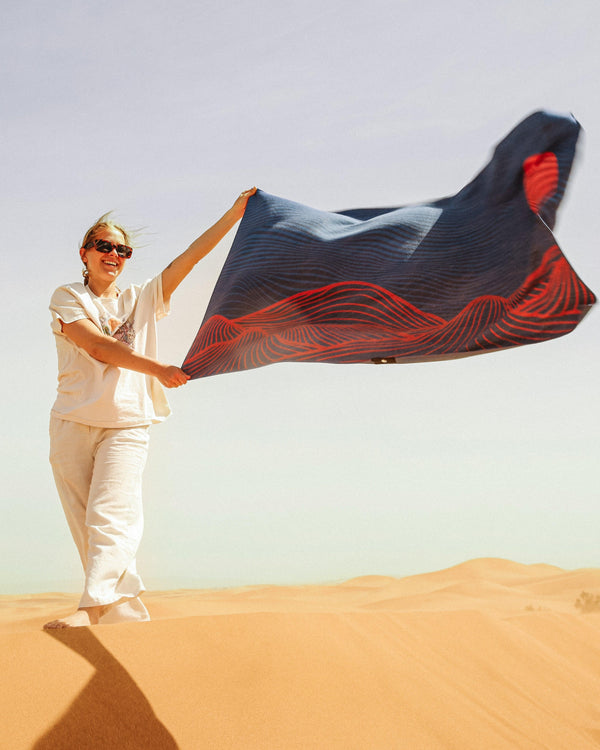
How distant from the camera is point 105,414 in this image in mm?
3695

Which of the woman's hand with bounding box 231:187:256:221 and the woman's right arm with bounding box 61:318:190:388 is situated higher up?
the woman's hand with bounding box 231:187:256:221

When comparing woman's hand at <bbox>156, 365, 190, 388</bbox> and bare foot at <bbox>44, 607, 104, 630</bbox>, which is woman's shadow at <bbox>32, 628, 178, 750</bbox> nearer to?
bare foot at <bbox>44, 607, 104, 630</bbox>

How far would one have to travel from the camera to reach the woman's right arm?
12.0 ft

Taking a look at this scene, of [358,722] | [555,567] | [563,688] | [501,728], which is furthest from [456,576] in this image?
[358,722]

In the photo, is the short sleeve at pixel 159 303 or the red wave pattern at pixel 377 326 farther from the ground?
the short sleeve at pixel 159 303

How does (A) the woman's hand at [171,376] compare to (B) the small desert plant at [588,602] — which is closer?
(A) the woman's hand at [171,376]

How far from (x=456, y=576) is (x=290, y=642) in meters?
7.05

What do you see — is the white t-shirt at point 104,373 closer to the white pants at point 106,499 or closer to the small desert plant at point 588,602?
the white pants at point 106,499

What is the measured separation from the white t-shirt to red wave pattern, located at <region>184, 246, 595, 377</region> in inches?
10.6

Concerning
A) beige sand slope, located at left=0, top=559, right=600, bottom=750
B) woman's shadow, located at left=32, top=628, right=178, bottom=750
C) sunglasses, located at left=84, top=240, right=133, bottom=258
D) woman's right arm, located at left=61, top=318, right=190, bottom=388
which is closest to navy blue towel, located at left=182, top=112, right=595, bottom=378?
woman's right arm, located at left=61, top=318, right=190, bottom=388

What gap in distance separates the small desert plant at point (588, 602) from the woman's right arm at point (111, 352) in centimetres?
442

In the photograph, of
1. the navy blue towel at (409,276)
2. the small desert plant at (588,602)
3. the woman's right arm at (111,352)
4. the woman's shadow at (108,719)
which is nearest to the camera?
the woman's shadow at (108,719)

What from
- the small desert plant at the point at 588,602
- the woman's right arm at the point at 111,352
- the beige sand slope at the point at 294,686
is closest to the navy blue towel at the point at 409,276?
the woman's right arm at the point at 111,352

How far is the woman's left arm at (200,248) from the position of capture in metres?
4.19
